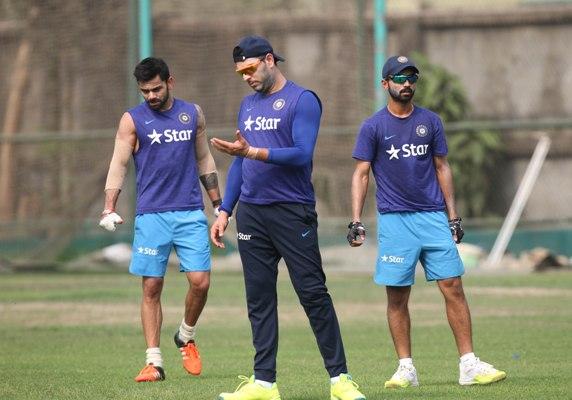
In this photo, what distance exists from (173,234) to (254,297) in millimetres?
2087

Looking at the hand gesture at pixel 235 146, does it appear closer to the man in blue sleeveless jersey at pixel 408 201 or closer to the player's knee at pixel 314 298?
the player's knee at pixel 314 298

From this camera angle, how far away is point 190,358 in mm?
10875

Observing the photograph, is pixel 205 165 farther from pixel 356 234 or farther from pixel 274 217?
pixel 274 217

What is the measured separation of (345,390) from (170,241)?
2.75 meters

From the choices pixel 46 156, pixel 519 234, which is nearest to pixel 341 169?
pixel 519 234

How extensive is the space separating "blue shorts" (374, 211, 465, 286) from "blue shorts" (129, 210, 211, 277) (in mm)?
1479

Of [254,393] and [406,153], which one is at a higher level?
[406,153]

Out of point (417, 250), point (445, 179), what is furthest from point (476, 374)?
point (445, 179)

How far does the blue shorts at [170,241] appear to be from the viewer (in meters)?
10.9

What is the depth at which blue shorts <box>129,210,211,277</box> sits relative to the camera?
1088cm

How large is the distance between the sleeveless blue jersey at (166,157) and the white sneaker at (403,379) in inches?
85.3

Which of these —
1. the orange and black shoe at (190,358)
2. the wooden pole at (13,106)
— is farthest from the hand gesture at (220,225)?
the wooden pole at (13,106)

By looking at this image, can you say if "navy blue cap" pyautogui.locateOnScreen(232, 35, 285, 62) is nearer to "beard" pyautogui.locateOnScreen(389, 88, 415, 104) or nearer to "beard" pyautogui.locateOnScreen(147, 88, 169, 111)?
"beard" pyautogui.locateOnScreen(389, 88, 415, 104)

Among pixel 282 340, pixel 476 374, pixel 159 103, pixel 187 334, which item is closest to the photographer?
pixel 476 374
